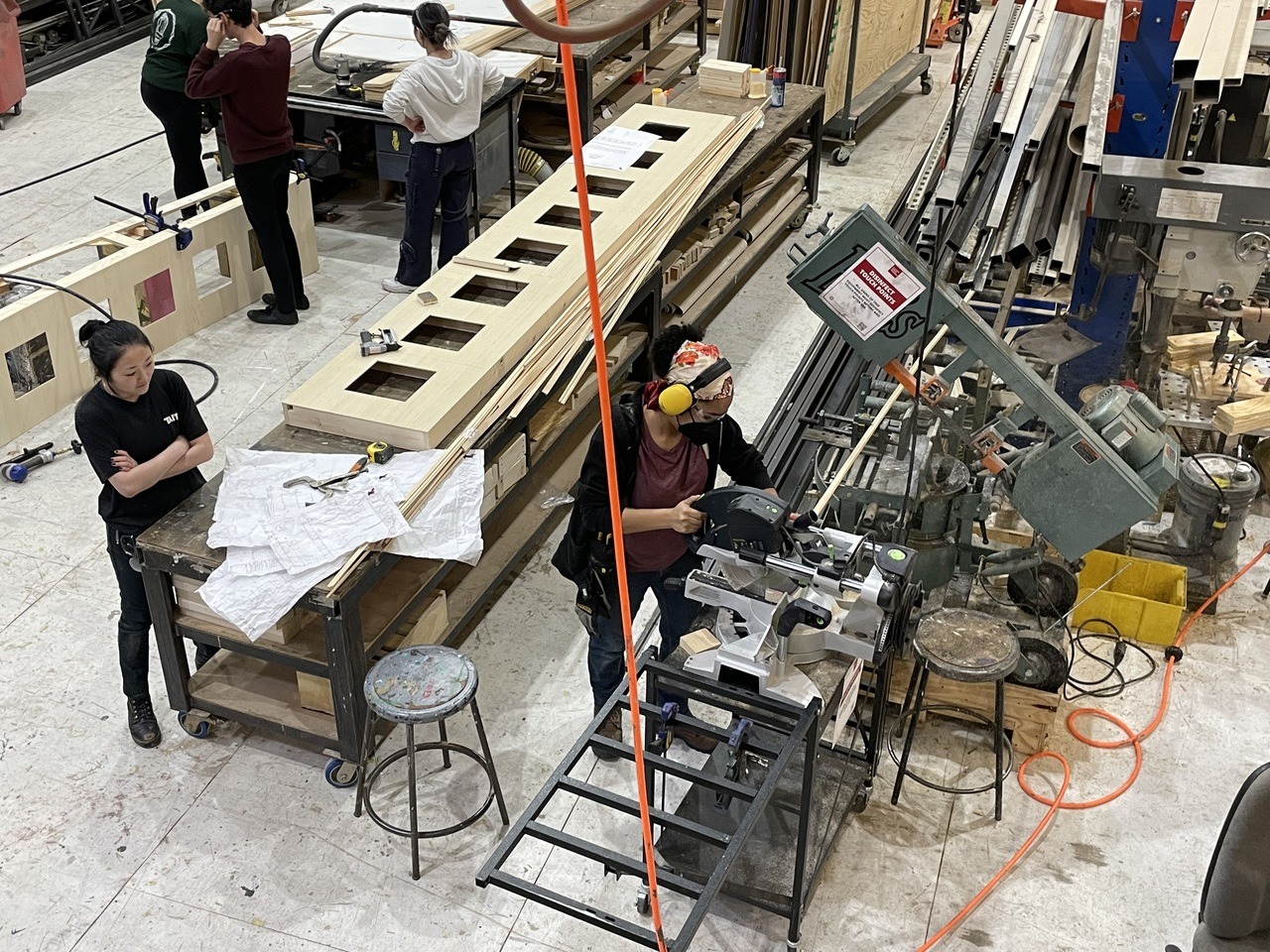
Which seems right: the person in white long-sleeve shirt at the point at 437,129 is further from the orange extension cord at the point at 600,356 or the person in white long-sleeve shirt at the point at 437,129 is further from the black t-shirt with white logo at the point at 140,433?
the orange extension cord at the point at 600,356

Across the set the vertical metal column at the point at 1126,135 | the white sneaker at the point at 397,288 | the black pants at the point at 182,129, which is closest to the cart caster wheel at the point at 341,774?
the vertical metal column at the point at 1126,135

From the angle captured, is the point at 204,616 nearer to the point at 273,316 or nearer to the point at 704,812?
the point at 704,812

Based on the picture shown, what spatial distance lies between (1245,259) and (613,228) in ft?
8.17

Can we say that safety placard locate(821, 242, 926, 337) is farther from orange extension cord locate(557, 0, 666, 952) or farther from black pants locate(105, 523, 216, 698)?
black pants locate(105, 523, 216, 698)

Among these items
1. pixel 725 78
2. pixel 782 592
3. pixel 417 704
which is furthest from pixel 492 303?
pixel 725 78

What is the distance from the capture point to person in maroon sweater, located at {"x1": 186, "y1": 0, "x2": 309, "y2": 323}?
578 centimetres

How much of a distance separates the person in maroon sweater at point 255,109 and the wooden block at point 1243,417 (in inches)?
171

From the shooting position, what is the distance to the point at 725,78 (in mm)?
7004

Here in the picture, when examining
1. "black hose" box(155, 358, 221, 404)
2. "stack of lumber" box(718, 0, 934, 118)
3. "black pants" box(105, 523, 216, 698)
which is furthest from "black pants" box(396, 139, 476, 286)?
"black pants" box(105, 523, 216, 698)

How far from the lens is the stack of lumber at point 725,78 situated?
696 cm

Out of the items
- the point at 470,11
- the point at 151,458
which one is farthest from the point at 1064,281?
the point at 470,11

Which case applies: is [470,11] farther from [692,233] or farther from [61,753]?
[61,753]

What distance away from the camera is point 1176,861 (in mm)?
3822

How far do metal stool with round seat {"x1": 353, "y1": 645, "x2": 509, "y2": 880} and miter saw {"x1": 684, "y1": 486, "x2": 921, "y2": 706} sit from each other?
75 cm
